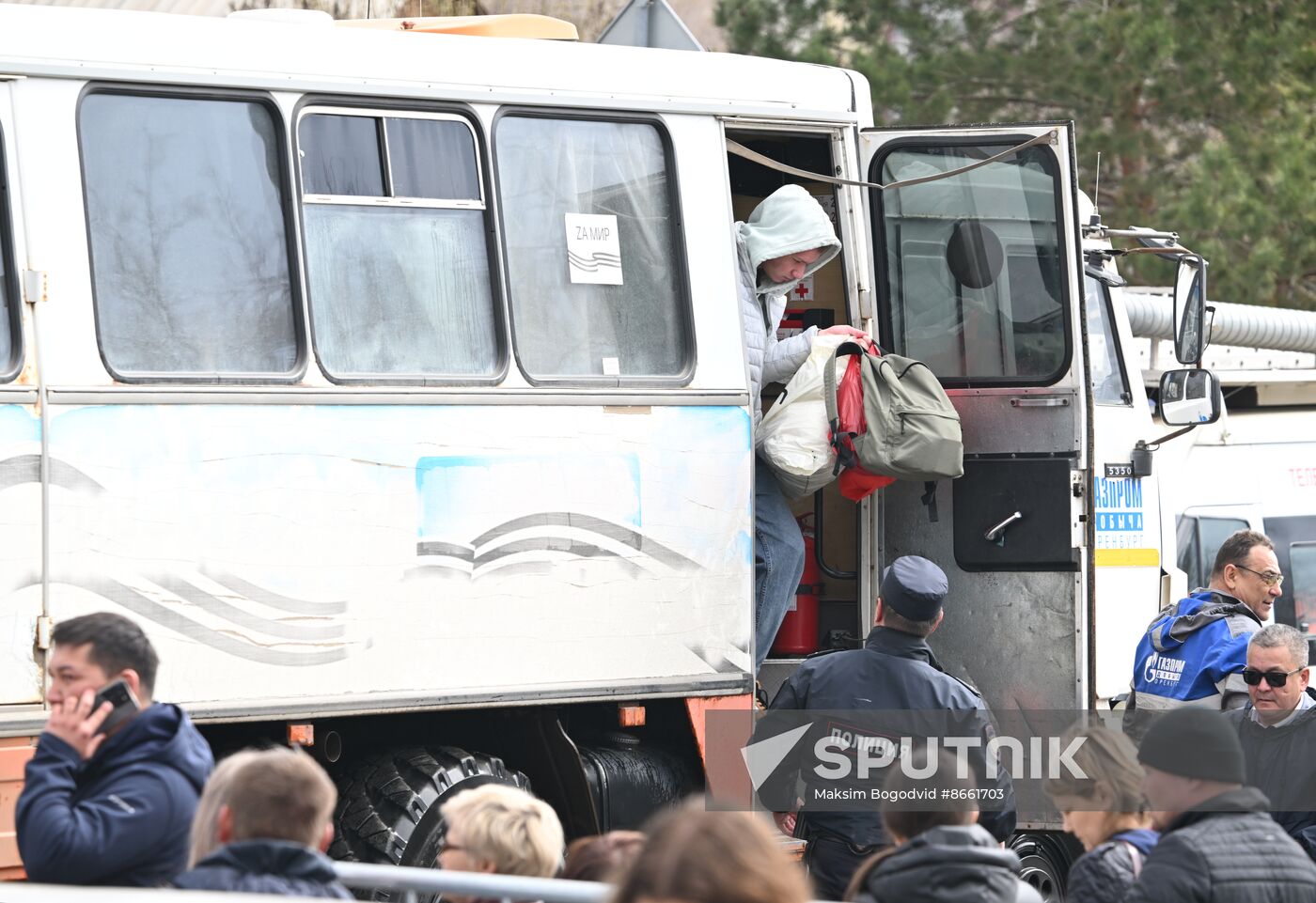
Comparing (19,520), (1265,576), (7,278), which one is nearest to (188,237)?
(7,278)

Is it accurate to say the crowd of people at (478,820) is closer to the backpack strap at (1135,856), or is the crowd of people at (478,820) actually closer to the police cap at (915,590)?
the backpack strap at (1135,856)

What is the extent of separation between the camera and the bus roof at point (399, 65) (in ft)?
18.1

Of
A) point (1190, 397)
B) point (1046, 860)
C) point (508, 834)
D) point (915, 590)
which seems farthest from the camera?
point (1190, 397)

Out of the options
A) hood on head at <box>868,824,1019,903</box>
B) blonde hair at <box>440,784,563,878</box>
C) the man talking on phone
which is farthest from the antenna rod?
the man talking on phone

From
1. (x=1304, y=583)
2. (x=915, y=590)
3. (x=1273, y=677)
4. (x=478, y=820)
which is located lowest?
(x=1304, y=583)

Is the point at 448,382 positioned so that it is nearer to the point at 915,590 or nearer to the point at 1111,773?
the point at 915,590

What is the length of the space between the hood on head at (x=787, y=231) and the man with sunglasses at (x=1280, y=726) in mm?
2009

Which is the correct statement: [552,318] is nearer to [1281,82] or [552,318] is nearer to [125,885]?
[125,885]

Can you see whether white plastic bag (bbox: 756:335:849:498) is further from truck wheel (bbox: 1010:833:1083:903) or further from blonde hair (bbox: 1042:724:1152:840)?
blonde hair (bbox: 1042:724:1152:840)

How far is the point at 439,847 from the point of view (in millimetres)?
6145

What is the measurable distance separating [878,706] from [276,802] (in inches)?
103

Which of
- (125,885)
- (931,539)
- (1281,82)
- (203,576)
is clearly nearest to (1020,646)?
(931,539)

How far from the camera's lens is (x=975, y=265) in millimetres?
7414

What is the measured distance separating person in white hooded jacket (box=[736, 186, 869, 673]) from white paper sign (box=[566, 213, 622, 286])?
1.68ft
